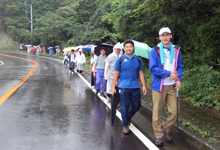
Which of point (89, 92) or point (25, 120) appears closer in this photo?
point (25, 120)

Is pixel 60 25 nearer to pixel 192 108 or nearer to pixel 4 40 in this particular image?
pixel 4 40

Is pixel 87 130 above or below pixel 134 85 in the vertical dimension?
below

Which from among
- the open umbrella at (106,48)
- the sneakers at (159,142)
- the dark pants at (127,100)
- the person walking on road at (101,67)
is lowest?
the sneakers at (159,142)

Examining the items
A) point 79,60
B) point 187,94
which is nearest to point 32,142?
point 187,94

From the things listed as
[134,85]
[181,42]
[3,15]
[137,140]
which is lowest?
[137,140]

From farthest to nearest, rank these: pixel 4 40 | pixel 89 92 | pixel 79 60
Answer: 1. pixel 4 40
2. pixel 79 60
3. pixel 89 92

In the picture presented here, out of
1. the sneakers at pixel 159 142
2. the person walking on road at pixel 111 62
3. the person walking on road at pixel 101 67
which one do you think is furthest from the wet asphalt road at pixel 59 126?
the person walking on road at pixel 111 62

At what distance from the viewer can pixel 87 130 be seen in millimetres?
5301

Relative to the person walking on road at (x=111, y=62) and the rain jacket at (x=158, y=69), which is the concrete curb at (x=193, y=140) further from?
the person walking on road at (x=111, y=62)

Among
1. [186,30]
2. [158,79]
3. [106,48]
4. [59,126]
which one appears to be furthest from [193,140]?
[186,30]

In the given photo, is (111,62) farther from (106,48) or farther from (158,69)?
(158,69)

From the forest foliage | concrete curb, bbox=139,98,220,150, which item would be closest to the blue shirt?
concrete curb, bbox=139,98,220,150

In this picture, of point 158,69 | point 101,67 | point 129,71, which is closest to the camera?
point 158,69

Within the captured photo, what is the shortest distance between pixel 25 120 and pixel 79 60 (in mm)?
10406
